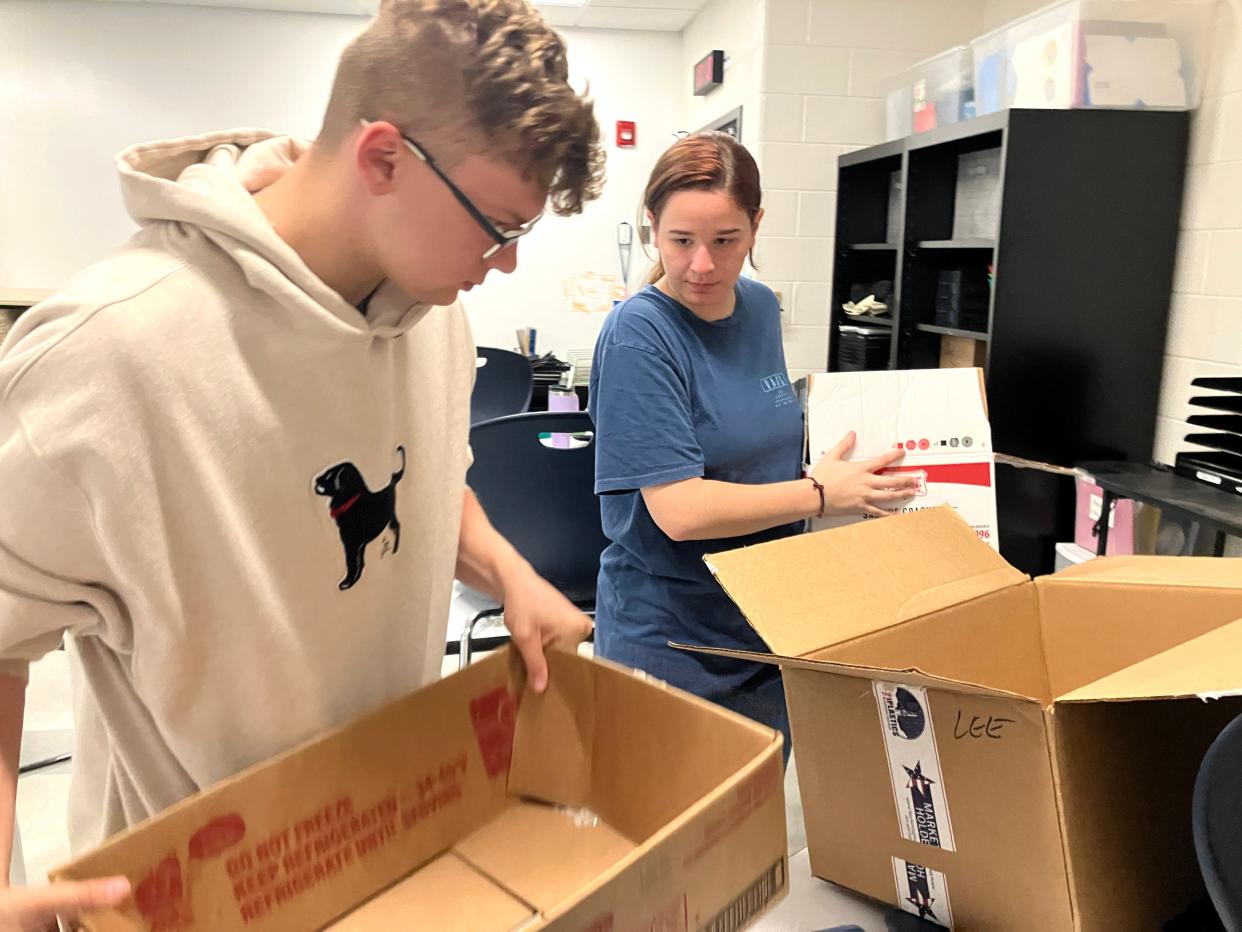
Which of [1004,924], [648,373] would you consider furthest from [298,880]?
[648,373]

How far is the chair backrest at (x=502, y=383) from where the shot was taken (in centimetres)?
351

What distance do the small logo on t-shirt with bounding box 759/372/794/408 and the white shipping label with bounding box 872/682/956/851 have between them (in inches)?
27.0

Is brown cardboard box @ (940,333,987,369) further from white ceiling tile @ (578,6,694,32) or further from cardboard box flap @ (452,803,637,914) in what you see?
white ceiling tile @ (578,6,694,32)

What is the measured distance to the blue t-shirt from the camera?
1239 millimetres

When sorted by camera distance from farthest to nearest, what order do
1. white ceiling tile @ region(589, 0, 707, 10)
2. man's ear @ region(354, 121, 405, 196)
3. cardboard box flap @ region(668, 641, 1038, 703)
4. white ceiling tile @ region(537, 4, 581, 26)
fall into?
white ceiling tile @ region(537, 4, 581, 26) < white ceiling tile @ region(589, 0, 707, 10) < man's ear @ region(354, 121, 405, 196) < cardboard box flap @ region(668, 641, 1038, 703)

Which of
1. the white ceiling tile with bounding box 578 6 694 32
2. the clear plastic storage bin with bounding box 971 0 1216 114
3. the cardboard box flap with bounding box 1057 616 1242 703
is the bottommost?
the cardboard box flap with bounding box 1057 616 1242 703

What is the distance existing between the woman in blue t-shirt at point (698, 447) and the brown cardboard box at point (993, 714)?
0.34 metres

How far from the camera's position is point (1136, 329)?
7.07ft

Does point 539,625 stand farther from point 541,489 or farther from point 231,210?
point 541,489

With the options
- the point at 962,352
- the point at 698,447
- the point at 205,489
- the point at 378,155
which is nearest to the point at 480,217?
the point at 378,155

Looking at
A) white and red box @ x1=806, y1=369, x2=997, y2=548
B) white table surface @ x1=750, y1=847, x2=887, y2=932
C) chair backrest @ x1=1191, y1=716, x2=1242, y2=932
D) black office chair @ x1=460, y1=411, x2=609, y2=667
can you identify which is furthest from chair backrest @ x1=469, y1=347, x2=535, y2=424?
chair backrest @ x1=1191, y1=716, x2=1242, y2=932

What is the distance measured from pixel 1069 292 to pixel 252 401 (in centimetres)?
A: 200

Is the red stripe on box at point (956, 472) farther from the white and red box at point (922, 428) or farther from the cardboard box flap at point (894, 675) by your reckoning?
the cardboard box flap at point (894, 675)

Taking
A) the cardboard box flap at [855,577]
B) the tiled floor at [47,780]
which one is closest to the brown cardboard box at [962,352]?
the tiled floor at [47,780]
